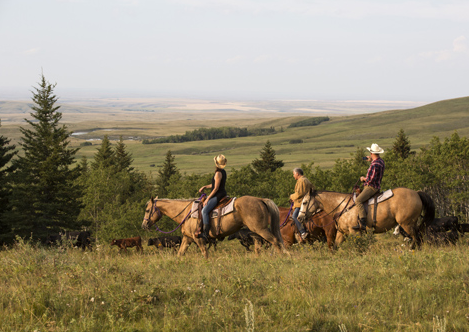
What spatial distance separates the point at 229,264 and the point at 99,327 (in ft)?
13.9

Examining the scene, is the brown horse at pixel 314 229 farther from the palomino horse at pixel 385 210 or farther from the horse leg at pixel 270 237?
the horse leg at pixel 270 237

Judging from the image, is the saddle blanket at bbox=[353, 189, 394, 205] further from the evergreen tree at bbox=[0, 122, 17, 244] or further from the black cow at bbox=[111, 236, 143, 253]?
the evergreen tree at bbox=[0, 122, 17, 244]

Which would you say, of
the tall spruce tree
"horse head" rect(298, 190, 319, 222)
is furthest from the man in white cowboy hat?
the tall spruce tree

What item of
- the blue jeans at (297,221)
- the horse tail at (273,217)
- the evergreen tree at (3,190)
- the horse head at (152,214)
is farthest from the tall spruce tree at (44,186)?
the horse tail at (273,217)

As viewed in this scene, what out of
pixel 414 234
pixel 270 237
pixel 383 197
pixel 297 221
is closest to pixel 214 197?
pixel 270 237

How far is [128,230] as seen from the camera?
5522 cm

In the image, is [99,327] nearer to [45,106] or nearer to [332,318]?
[332,318]

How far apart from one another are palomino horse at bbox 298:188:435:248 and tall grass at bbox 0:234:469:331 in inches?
140

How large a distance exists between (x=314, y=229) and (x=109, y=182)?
61473mm

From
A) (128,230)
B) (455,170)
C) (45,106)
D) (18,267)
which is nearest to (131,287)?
(18,267)

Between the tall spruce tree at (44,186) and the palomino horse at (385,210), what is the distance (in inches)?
1346

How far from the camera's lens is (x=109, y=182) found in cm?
7238

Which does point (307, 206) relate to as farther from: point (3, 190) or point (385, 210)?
point (3, 190)

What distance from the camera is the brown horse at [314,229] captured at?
14.6m
